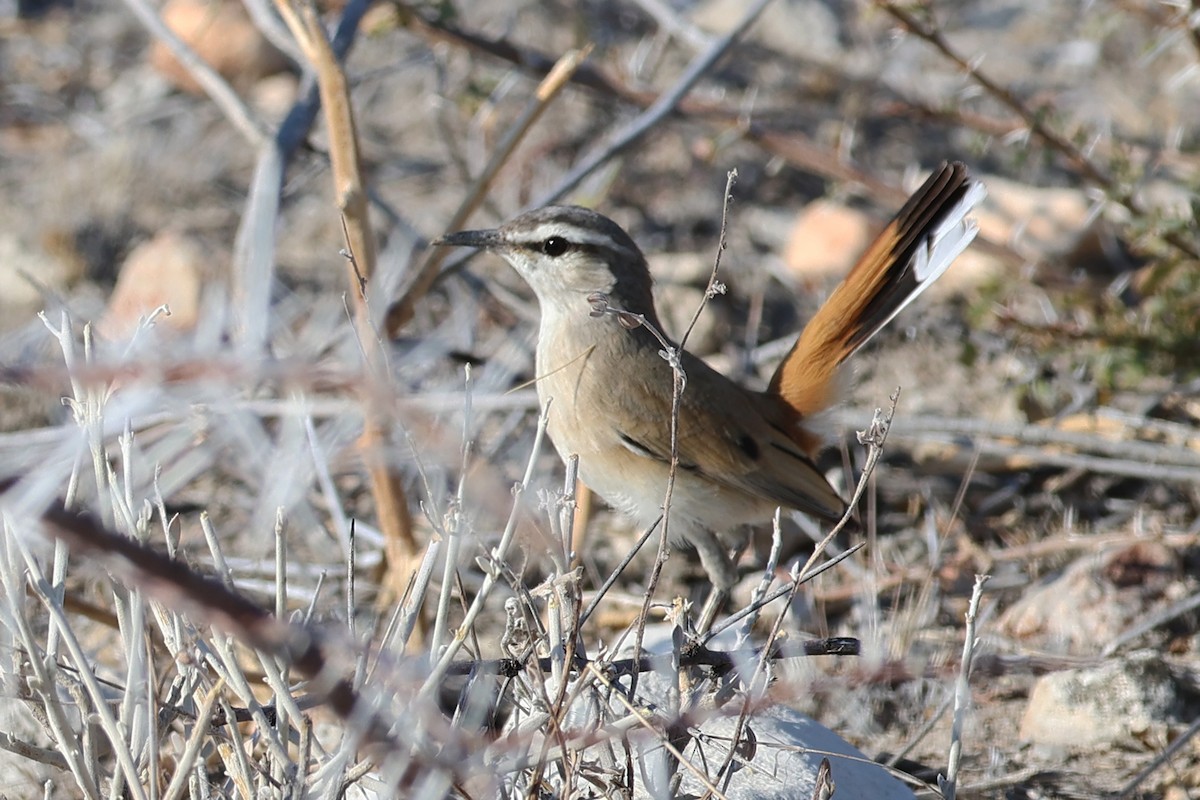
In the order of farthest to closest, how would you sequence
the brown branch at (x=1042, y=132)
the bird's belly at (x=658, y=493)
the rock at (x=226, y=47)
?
the rock at (x=226, y=47)
the brown branch at (x=1042, y=132)
the bird's belly at (x=658, y=493)

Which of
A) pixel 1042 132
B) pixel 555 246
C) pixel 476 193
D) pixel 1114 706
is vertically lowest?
pixel 1114 706

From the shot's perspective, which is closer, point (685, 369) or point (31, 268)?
point (685, 369)

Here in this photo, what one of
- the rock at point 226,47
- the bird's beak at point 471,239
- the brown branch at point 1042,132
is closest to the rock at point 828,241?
the brown branch at point 1042,132

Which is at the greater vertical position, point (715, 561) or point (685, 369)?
point (685, 369)

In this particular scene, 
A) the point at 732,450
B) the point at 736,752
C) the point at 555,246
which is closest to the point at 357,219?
the point at 555,246

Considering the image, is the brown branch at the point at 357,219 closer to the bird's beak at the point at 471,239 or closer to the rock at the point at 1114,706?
the bird's beak at the point at 471,239

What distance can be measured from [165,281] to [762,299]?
297 centimetres

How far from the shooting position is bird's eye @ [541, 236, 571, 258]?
429 cm

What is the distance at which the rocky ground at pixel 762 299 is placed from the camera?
13.1 feet

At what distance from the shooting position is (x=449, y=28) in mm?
5727

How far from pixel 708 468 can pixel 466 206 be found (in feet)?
4.04

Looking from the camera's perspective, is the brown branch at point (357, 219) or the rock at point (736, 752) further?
the brown branch at point (357, 219)

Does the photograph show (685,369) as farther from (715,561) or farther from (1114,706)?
(1114,706)

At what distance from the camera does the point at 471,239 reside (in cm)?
410
